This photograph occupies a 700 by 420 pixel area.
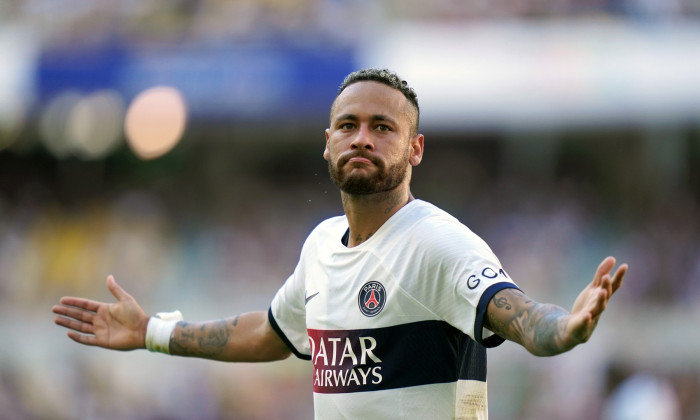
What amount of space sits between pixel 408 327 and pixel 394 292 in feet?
0.51

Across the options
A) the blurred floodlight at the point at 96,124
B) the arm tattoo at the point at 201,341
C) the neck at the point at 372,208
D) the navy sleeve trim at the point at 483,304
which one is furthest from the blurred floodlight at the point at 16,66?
the navy sleeve trim at the point at 483,304

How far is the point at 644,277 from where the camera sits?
48.1ft

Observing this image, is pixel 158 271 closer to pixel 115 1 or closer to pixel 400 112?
pixel 115 1

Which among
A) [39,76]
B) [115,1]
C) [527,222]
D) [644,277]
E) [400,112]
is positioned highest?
[115,1]

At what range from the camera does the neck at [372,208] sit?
4.78 m

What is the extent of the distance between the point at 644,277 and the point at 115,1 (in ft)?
30.2

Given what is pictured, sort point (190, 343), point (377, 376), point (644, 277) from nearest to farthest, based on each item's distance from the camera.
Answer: point (377, 376)
point (190, 343)
point (644, 277)

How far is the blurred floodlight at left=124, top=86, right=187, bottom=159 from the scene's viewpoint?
16.8 metres

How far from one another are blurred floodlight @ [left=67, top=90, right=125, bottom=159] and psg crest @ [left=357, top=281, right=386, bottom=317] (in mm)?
12970

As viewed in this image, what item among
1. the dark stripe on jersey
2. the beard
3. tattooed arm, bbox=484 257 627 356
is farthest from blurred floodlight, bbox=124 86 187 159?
tattooed arm, bbox=484 257 627 356

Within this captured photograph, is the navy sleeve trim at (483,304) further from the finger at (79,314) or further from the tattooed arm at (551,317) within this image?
the finger at (79,314)

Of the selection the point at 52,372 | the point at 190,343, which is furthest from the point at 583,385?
the point at 190,343

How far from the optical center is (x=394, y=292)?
440 cm

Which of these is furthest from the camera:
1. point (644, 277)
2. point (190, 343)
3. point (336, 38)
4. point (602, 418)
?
point (336, 38)
